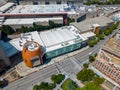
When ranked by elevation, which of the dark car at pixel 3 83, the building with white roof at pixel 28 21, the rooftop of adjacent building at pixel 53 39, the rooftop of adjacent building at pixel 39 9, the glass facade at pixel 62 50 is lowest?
the dark car at pixel 3 83

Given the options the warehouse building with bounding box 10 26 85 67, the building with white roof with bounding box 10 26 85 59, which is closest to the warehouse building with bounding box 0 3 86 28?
the building with white roof with bounding box 10 26 85 59

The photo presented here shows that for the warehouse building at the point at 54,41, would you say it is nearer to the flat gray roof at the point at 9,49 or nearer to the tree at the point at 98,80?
the flat gray roof at the point at 9,49

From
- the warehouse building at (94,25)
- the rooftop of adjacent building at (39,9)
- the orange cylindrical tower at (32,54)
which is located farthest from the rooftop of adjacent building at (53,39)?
the rooftop of adjacent building at (39,9)

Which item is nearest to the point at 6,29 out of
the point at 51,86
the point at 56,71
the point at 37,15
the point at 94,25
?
the point at 37,15

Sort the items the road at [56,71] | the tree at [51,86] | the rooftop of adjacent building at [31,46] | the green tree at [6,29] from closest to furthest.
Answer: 1. the tree at [51,86]
2. the road at [56,71]
3. the rooftop of adjacent building at [31,46]
4. the green tree at [6,29]

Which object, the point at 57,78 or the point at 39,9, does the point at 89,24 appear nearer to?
the point at 39,9

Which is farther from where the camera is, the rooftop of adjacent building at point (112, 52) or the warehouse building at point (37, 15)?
the warehouse building at point (37, 15)
